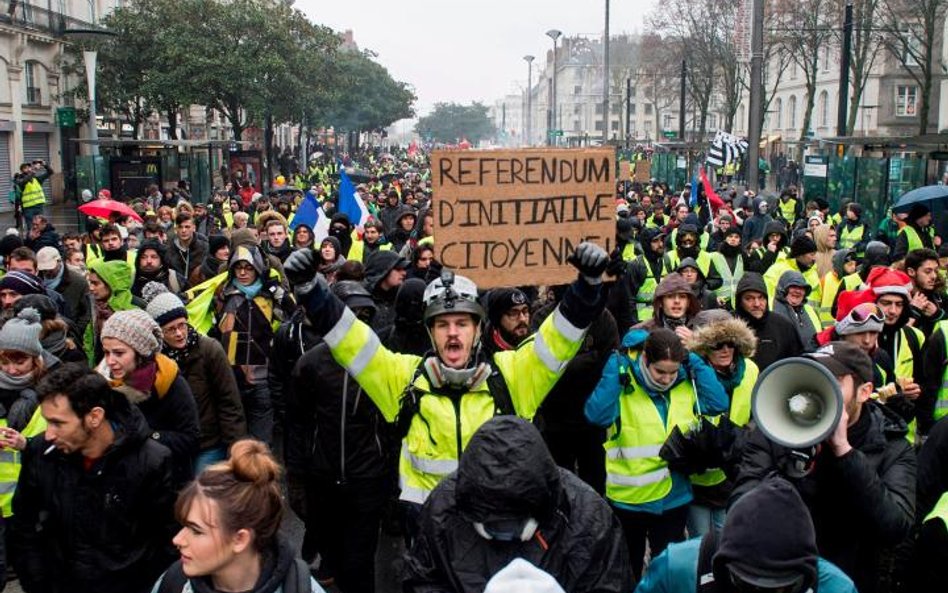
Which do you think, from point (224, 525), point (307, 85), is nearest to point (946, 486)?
point (224, 525)

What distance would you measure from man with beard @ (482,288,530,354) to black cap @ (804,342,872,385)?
6.89ft

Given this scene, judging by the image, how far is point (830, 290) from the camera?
8617 mm

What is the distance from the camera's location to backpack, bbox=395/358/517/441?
147 inches

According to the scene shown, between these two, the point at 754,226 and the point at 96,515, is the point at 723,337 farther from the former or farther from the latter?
the point at 754,226

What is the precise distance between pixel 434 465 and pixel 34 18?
36326mm

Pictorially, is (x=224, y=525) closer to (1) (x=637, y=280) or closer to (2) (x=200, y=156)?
(1) (x=637, y=280)

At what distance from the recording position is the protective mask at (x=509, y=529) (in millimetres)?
2689

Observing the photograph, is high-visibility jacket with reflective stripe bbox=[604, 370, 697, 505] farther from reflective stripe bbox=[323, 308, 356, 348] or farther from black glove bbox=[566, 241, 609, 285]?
reflective stripe bbox=[323, 308, 356, 348]

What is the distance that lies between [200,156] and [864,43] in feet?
94.0

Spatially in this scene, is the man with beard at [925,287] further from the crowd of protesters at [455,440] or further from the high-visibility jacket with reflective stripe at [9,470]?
the high-visibility jacket with reflective stripe at [9,470]

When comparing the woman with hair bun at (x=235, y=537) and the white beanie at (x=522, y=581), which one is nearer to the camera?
the white beanie at (x=522, y=581)

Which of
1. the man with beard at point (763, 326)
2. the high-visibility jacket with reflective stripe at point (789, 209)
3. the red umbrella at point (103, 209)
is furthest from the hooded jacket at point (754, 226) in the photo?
the man with beard at point (763, 326)

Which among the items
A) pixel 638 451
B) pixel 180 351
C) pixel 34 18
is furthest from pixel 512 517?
pixel 34 18

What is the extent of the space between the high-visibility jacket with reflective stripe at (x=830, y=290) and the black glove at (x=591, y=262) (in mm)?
5284
